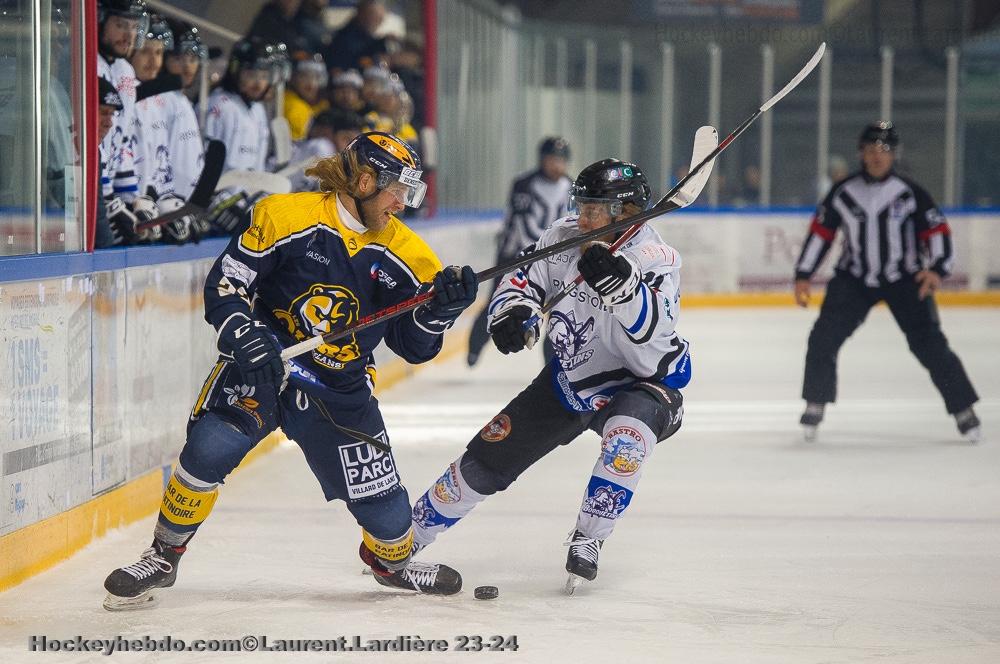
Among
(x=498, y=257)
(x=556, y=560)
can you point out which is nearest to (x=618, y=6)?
(x=498, y=257)

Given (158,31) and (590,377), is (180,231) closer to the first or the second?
(158,31)

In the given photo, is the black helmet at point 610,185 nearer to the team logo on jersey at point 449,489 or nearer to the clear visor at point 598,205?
the clear visor at point 598,205

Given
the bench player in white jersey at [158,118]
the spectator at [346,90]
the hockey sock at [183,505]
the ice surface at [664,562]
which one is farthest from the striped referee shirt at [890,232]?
the hockey sock at [183,505]

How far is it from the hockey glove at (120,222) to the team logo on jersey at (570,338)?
5.91 feet

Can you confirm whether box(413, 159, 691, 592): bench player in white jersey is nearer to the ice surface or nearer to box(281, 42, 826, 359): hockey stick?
box(281, 42, 826, 359): hockey stick

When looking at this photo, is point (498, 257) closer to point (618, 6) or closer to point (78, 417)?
point (78, 417)

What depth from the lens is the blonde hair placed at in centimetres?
326

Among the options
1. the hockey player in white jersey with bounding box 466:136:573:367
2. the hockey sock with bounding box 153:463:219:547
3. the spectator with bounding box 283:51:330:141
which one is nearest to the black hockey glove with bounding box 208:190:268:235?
the spectator with bounding box 283:51:330:141

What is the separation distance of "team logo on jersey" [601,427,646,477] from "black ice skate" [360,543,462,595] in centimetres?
47

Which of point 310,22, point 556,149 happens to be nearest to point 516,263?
point 556,149

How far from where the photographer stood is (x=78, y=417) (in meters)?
3.94

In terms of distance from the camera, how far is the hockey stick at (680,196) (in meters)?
3.55

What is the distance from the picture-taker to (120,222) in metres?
4.80

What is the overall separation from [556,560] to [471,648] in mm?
918
